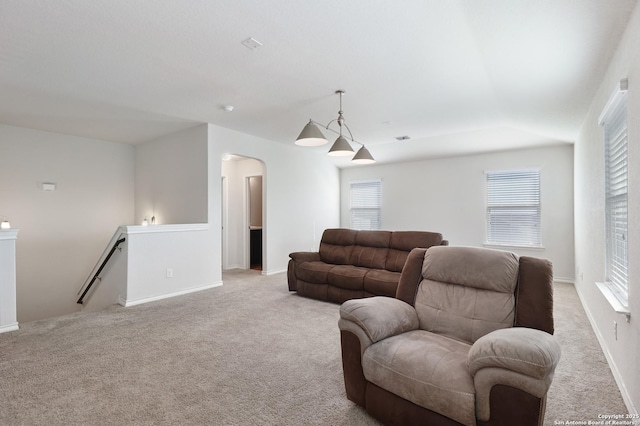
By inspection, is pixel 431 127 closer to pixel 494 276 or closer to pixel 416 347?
pixel 494 276

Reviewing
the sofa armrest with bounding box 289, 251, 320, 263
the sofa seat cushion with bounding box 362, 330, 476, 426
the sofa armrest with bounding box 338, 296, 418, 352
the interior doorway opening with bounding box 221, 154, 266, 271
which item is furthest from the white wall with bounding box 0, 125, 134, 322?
the sofa seat cushion with bounding box 362, 330, 476, 426

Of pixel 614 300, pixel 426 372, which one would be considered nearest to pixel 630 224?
pixel 614 300

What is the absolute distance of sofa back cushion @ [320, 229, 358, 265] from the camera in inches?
191

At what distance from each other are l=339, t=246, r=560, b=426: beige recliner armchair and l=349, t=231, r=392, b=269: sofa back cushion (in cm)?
201

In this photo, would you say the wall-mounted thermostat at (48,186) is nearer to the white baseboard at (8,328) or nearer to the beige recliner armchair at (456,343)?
the white baseboard at (8,328)

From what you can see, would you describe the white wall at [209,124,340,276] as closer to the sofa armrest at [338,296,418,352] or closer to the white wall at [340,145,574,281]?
the white wall at [340,145,574,281]

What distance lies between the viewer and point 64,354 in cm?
275

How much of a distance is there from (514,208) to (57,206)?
325 inches

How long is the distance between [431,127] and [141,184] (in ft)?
18.4

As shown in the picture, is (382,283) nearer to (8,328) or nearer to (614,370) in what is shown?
(614,370)

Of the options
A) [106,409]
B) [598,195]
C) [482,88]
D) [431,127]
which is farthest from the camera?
[431,127]

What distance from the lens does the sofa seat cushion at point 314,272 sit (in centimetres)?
445

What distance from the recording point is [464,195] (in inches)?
256

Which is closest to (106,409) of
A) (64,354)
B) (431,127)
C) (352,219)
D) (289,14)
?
(64,354)
